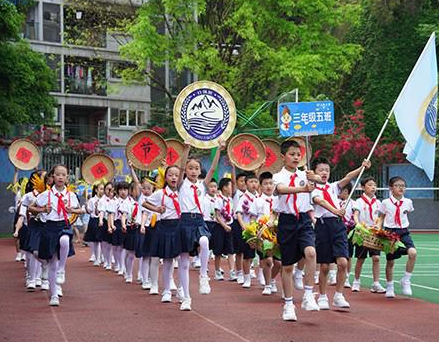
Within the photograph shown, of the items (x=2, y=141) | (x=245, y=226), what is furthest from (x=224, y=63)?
(x=245, y=226)

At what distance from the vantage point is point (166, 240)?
12.0 metres

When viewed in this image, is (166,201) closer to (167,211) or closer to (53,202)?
(167,211)

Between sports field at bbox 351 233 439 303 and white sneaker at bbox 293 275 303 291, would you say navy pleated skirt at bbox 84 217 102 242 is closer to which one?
sports field at bbox 351 233 439 303

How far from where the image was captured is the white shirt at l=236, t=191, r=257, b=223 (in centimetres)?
1500

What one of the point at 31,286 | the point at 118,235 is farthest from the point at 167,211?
the point at 118,235

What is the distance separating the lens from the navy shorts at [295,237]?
34.0ft

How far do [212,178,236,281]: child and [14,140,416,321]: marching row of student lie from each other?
18mm

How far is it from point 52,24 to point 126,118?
20.2 ft

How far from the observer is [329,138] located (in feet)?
119

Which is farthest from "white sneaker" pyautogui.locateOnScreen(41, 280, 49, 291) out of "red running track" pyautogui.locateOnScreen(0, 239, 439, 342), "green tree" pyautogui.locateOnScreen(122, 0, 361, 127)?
"green tree" pyautogui.locateOnScreen(122, 0, 361, 127)

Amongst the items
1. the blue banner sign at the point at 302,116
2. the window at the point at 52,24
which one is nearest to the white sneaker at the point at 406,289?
the blue banner sign at the point at 302,116

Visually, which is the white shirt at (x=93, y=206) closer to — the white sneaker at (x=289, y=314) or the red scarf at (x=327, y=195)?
the red scarf at (x=327, y=195)

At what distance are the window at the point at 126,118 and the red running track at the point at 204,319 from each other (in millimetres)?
33602

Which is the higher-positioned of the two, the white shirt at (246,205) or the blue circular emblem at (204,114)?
the blue circular emblem at (204,114)
